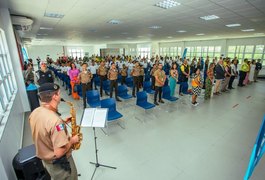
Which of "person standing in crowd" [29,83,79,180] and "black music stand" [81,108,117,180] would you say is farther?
"black music stand" [81,108,117,180]

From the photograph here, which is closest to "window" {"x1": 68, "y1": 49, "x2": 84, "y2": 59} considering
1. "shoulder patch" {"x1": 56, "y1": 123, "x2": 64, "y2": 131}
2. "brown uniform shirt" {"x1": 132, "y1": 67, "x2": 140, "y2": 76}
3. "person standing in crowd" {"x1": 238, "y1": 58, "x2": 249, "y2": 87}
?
"brown uniform shirt" {"x1": 132, "y1": 67, "x2": 140, "y2": 76}

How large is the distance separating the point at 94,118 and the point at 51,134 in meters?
1.07

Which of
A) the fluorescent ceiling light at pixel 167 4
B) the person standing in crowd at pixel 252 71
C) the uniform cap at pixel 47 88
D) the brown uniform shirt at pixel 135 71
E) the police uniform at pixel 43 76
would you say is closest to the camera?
the uniform cap at pixel 47 88

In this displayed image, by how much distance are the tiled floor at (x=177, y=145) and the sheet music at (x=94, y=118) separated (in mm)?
962

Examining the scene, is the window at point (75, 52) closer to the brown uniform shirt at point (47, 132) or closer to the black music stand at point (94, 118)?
the black music stand at point (94, 118)

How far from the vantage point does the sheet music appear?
246 cm

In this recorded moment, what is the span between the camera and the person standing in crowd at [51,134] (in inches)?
57.5

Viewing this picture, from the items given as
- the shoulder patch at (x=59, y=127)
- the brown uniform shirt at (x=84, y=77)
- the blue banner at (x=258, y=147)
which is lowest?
the blue banner at (x=258, y=147)

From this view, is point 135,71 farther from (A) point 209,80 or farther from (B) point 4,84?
(B) point 4,84

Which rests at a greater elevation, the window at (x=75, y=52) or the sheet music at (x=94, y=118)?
the window at (x=75, y=52)

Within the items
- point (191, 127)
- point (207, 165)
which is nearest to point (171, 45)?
point (191, 127)

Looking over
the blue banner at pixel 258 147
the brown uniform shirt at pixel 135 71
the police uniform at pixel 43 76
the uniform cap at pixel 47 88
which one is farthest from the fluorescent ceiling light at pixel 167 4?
the police uniform at pixel 43 76

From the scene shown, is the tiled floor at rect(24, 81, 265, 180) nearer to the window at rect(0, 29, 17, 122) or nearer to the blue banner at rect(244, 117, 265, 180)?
the blue banner at rect(244, 117, 265, 180)

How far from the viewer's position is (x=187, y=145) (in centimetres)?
342
